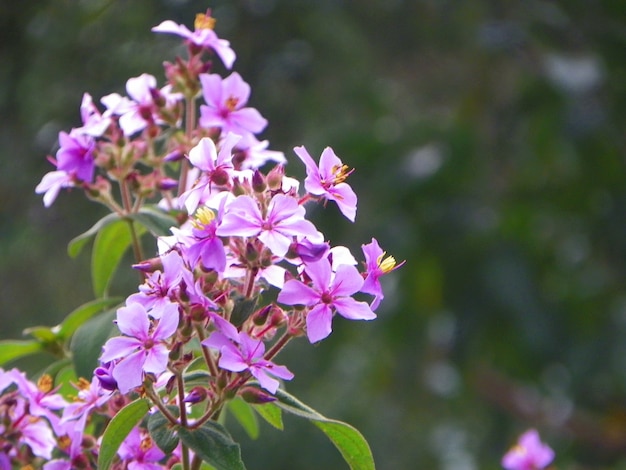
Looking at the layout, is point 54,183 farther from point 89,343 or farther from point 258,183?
point 258,183

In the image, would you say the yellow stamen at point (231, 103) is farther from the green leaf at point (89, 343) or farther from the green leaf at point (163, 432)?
the green leaf at point (163, 432)

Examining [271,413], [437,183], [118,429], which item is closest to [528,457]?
[271,413]

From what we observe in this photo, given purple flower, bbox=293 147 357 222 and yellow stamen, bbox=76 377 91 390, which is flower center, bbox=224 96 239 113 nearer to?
purple flower, bbox=293 147 357 222

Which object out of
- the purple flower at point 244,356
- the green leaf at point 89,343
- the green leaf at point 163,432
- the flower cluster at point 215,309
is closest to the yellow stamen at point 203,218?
the flower cluster at point 215,309

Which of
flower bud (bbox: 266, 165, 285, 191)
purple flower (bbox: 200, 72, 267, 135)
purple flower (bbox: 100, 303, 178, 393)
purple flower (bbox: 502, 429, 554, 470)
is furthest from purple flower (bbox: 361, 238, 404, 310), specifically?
purple flower (bbox: 502, 429, 554, 470)

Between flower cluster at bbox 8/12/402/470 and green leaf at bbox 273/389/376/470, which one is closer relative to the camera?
flower cluster at bbox 8/12/402/470

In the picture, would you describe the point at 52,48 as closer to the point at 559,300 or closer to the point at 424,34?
the point at 424,34
